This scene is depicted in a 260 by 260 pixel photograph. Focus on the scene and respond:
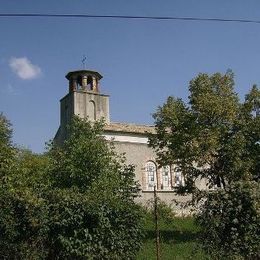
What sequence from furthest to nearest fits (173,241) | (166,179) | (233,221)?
(166,179), (173,241), (233,221)

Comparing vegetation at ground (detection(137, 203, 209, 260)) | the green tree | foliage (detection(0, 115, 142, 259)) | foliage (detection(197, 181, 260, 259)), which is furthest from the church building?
foliage (detection(197, 181, 260, 259))

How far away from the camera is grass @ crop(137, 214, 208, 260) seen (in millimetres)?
20125

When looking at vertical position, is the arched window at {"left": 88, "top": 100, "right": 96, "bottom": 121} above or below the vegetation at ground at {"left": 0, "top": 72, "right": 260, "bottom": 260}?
above

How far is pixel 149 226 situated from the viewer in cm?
2877

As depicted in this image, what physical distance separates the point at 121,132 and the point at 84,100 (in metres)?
3.56

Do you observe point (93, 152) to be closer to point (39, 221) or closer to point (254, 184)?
point (39, 221)

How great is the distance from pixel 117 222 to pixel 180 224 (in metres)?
16.2

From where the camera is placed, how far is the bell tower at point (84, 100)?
120 feet

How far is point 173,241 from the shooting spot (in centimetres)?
2436

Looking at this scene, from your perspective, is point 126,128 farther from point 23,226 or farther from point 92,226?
point 23,226

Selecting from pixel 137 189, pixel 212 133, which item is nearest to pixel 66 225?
pixel 137 189

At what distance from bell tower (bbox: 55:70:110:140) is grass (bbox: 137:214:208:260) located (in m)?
9.13

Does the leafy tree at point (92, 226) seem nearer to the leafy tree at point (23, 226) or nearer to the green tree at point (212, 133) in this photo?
the leafy tree at point (23, 226)

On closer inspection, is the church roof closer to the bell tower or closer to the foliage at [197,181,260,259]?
the bell tower
